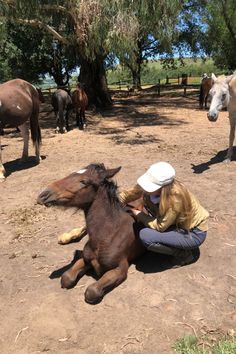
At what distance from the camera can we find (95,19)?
11258mm

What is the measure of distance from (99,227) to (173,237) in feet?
2.24

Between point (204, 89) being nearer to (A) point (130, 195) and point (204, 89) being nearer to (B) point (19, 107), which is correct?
(B) point (19, 107)

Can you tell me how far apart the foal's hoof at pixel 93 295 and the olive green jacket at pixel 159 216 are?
748 mm

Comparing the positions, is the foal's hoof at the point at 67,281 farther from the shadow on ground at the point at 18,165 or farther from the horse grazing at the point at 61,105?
the horse grazing at the point at 61,105

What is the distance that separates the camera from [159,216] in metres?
3.61

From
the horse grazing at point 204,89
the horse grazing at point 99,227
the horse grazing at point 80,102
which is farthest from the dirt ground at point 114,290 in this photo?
the horse grazing at point 204,89

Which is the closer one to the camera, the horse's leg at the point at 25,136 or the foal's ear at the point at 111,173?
the foal's ear at the point at 111,173

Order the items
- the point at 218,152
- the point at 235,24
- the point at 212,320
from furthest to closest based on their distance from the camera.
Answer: the point at 235,24 < the point at 218,152 < the point at 212,320

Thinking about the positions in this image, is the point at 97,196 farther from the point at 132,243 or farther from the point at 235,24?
the point at 235,24

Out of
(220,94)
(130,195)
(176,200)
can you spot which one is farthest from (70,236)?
(220,94)

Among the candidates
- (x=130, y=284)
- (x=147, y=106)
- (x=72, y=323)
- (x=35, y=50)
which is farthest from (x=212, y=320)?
(x=35, y=50)

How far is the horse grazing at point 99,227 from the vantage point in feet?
11.3

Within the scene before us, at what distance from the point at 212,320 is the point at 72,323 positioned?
111 centimetres

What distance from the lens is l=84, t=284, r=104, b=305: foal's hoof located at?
338 cm
